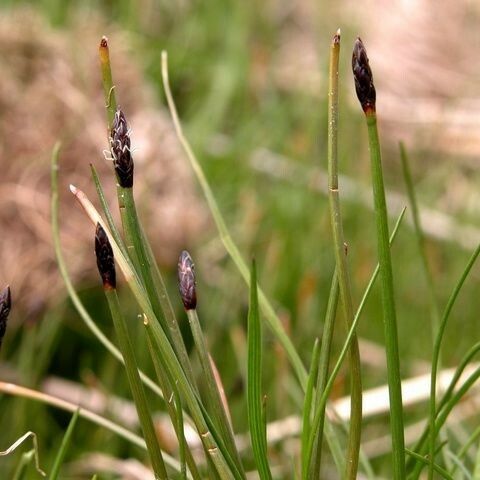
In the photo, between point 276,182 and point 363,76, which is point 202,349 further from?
point 276,182

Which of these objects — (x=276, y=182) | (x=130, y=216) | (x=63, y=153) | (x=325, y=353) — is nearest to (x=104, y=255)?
(x=130, y=216)

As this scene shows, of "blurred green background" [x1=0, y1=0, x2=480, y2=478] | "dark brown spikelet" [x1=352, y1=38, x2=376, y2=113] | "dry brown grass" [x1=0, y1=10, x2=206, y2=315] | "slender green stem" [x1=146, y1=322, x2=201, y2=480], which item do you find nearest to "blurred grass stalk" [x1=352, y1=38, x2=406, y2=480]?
"dark brown spikelet" [x1=352, y1=38, x2=376, y2=113]

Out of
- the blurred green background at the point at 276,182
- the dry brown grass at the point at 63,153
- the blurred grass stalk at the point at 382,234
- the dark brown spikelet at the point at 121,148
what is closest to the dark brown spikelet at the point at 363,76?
the blurred grass stalk at the point at 382,234

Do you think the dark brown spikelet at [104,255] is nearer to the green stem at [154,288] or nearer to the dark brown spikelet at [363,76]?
the green stem at [154,288]

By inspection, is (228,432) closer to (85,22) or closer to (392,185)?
(85,22)

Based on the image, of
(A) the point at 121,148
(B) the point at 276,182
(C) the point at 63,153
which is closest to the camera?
(A) the point at 121,148

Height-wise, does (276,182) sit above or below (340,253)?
above

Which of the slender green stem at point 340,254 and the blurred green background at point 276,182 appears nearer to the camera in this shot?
the slender green stem at point 340,254
